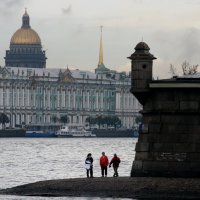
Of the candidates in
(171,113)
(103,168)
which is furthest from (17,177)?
(171,113)

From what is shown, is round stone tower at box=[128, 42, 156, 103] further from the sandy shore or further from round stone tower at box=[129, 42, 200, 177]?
the sandy shore

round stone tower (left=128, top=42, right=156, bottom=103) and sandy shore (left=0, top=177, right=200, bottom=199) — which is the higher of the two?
round stone tower (left=128, top=42, right=156, bottom=103)

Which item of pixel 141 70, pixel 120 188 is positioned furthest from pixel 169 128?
pixel 120 188

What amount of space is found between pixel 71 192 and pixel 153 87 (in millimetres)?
4651

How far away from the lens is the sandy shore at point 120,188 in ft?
136

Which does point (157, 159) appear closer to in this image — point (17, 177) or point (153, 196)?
point (153, 196)

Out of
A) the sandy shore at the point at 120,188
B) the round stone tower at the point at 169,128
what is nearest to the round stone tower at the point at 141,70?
the round stone tower at the point at 169,128

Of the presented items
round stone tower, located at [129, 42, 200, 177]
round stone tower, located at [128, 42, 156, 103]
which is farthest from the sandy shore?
round stone tower, located at [128, 42, 156, 103]

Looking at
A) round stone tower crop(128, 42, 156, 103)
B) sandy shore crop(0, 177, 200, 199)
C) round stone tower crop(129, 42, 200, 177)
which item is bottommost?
sandy shore crop(0, 177, 200, 199)

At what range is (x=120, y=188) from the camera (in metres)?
42.7

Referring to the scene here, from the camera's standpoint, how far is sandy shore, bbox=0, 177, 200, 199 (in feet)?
136

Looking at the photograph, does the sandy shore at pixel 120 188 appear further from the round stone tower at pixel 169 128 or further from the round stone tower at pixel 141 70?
the round stone tower at pixel 141 70

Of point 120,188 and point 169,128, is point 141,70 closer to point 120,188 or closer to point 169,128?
point 169,128

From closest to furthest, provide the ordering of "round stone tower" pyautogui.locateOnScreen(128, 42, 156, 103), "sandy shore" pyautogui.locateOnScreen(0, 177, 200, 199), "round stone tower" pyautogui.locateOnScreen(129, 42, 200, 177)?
"sandy shore" pyautogui.locateOnScreen(0, 177, 200, 199) → "round stone tower" pyautogui.locateOnScreen(129, 42, 200, 177) → "round stone tower" pyautogui.locateOnScreen(128, 42, 156, 103)
